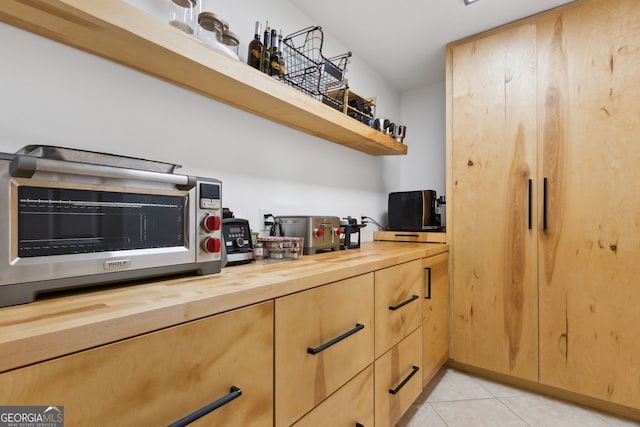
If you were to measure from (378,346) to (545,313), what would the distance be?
120 cm

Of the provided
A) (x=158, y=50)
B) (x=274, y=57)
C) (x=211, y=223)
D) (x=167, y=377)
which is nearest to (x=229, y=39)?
(x=274, y=57)

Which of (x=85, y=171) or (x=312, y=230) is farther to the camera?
(x=312, y=230)

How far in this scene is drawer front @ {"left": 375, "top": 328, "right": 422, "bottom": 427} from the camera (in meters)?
1.25

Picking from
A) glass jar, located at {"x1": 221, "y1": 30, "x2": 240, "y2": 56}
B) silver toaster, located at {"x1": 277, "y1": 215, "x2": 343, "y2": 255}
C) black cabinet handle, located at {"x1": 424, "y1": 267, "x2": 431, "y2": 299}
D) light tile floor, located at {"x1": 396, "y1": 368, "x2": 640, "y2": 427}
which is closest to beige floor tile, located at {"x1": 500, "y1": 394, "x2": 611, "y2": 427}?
light tile floor, located at {"x1": 396, "y1": 368, "x2": 640, "y2": 427}

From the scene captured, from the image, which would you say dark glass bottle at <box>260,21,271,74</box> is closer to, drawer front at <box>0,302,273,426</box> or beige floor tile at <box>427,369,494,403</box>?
drawer front at <box>0,302,273,426</box>

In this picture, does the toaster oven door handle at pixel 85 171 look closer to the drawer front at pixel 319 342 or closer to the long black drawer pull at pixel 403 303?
the drawer front at pixel 319 342

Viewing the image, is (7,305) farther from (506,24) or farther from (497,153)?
(506,24)

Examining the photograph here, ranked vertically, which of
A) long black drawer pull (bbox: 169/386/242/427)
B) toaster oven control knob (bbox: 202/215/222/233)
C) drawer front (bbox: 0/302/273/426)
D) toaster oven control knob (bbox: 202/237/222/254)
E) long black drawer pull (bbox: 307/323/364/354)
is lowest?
long black drawer pull (bbox: 307/323/364/354)

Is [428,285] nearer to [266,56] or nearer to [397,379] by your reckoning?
[397,379]

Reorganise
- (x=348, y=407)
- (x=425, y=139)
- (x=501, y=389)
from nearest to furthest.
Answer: (x=348, y=407)
(x=501, y=389)
(x=425, y=139)

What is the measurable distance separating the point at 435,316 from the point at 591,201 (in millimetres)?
1069

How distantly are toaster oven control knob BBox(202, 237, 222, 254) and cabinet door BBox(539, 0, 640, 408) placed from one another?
6.09 ft

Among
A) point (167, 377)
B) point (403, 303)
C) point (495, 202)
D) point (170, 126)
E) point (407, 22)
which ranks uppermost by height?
point (407, 22)

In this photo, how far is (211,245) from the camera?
895 mm
